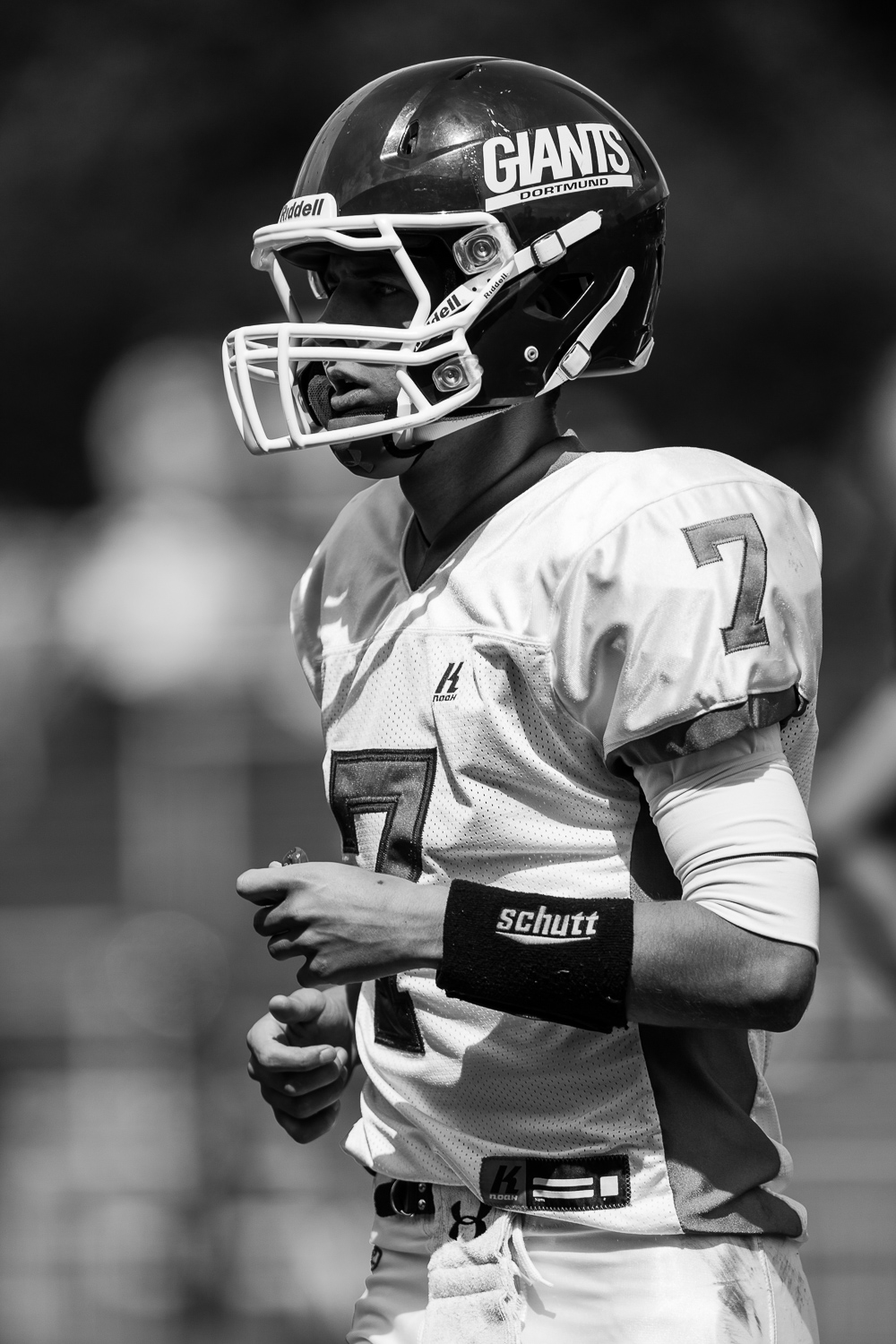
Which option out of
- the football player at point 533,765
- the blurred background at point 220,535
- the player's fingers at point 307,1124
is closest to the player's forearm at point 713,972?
the football player at point 533,765

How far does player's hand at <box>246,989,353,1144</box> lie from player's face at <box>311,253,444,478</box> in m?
0.63

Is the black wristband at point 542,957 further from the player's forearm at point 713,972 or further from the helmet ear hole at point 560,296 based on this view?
the helmet ear hole at point 560,296

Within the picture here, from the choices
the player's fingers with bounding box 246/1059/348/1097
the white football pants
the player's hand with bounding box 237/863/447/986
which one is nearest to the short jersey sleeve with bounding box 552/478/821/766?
the player's hand with bounding box 237/863/447/986

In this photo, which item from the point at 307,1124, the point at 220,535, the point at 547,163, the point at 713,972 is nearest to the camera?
the point at 713,972

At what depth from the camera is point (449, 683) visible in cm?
182

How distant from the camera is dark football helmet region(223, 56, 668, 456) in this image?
6.15 ft

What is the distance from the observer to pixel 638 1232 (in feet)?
5.61

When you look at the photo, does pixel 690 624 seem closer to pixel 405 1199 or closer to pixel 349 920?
pixel 349 920

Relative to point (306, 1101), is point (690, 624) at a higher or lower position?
higher

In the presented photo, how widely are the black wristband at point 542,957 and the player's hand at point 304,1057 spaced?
431mm

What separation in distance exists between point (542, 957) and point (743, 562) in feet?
1.37

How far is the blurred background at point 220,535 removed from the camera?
5434 millimetres

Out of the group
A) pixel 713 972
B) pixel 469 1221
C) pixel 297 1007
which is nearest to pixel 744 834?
pixel 713 972

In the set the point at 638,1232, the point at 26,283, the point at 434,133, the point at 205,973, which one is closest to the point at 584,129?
the point at 434,133
